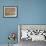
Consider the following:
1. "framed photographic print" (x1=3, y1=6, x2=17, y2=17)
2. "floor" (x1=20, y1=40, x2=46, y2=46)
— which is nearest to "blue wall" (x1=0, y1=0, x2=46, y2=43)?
"framed photographic print" (x1=3, y1=6, x2=17, y2=17)

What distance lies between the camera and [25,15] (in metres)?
4.81

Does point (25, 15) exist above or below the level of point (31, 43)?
above

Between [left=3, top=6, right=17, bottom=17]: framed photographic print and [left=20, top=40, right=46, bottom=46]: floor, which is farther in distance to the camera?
[left=3, top=6, right=17, bottom=17]: framed photographic print

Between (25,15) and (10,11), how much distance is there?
544 millimetres

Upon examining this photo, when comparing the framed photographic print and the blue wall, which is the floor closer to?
the blue wall

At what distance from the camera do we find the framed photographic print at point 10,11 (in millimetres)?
4785

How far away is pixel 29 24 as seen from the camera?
4.75 meters

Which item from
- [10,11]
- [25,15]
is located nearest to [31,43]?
[25,15]

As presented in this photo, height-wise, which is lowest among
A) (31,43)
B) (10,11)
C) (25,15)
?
(31,43)

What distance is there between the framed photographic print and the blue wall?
0.11 meters

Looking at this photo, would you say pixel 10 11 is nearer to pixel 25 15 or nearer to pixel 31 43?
pixel 25 15

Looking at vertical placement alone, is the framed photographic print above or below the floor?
above

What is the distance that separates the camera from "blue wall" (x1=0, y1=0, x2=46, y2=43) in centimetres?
480

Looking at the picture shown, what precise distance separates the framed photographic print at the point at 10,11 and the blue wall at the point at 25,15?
11 centimetres
